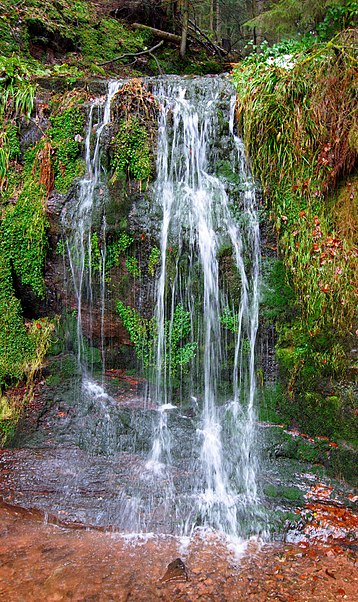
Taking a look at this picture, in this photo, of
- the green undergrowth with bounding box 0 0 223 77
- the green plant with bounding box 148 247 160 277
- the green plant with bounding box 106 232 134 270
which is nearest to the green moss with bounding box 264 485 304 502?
the green plant with bounding box 148 247 160 277

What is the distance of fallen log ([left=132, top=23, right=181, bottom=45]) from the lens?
1077cm

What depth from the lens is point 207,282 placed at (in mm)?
5293

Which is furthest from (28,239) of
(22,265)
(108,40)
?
(108,40)

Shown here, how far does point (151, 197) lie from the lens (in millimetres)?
5645

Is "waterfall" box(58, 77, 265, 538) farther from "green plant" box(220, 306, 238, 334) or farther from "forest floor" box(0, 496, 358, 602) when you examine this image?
"forest floor" box(0, 496, 358, 602)

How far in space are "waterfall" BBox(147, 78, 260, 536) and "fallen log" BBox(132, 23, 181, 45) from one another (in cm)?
668

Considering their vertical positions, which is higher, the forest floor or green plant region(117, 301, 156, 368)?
green plant region(117, 301, 156, 368)

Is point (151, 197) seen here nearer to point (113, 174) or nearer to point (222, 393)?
point (113, 174)

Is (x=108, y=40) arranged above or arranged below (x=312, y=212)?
above

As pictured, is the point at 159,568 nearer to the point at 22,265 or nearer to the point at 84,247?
the point at 84,247

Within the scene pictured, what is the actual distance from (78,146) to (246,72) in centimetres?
269

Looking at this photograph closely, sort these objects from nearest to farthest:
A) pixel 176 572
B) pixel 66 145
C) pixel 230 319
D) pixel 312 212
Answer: pixel 176 572
pixel 312 212
pixel 230 319
pixel 66 145

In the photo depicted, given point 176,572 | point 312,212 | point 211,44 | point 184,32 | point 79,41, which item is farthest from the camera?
point 211,44

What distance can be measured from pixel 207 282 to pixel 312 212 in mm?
1601
